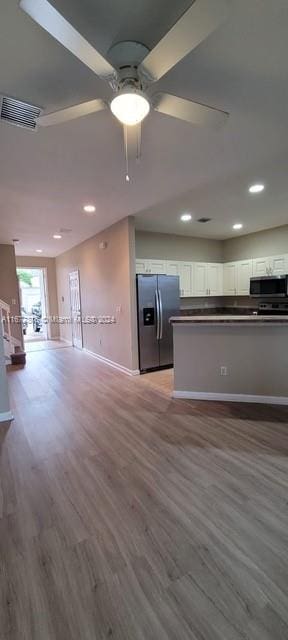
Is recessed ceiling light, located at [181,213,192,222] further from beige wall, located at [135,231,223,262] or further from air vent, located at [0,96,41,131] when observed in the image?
air vent, located at [0,96,41,131]

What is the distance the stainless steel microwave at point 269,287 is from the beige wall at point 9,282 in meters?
5.41

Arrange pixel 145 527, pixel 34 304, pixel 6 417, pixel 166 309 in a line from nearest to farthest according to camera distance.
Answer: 1. pixel 145 527
2. pixel 6 417
3. pixel 166 309
4. pixel 34 304

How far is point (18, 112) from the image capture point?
6.41ft

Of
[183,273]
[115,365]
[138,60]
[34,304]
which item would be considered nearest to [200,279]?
[183,273]

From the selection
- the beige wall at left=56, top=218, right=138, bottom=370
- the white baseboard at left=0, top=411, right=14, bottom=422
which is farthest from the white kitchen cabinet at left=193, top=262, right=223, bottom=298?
the white baseboard at left=0, top=411, right=14, bottom=422

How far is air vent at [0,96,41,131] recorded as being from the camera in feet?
6.15

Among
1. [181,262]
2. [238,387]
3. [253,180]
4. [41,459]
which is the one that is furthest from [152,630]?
[181,262]

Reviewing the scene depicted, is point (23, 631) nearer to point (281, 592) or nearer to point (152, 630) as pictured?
point (152, 630)

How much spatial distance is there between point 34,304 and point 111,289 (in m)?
6.98

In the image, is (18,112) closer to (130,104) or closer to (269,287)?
(130,104)

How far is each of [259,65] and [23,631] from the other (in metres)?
3.10

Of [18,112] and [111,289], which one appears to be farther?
[111,289]

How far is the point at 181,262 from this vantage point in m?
5.97

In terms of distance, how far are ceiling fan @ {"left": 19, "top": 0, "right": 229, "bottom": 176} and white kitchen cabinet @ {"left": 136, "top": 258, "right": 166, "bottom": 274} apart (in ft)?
11.4
